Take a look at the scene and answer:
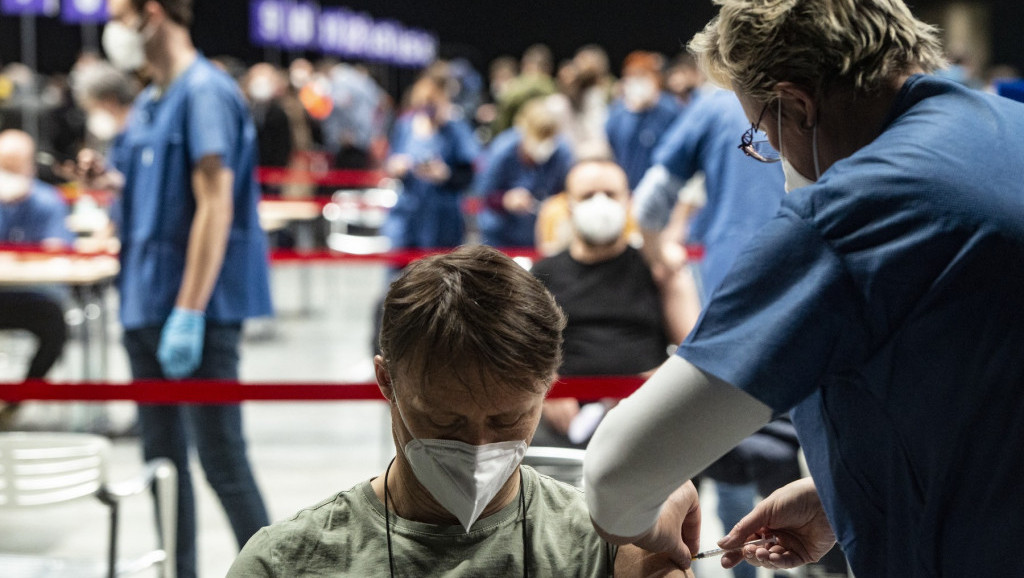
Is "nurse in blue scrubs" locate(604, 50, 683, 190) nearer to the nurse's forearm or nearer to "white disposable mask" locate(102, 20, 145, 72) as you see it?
"white disposable mask" locate(102, 20, 145, 72)

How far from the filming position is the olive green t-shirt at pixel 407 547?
4.63 ft

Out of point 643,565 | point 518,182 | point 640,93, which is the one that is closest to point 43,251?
point 518,182

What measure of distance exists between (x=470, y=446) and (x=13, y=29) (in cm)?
1557

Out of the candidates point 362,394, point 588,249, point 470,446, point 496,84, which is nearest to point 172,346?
point 362,394

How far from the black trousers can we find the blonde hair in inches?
179

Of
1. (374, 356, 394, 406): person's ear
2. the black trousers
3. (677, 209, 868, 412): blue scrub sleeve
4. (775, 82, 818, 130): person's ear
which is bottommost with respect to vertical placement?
the black trousers

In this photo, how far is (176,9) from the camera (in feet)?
10.4

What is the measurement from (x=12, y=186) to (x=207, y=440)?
315 centimetres

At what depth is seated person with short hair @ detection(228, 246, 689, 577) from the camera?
1357mm

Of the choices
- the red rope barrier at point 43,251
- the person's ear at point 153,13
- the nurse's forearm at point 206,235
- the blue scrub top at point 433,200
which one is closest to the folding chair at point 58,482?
the nurse's forearm at point 206,235

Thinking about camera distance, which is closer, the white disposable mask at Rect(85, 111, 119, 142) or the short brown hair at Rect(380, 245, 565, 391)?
the short brown hair at Rect(380, 245, 565, 391)

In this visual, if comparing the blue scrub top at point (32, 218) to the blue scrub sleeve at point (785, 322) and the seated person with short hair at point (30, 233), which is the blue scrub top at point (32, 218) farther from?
the blue scrub sleeve at point (785, 322)

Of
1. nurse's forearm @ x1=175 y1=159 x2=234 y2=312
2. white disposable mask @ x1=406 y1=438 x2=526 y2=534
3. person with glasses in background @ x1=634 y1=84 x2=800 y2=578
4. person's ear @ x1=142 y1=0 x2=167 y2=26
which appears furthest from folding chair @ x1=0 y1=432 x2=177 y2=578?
white disposable mask @ x1=406 y1=438 x2=526 y2=534

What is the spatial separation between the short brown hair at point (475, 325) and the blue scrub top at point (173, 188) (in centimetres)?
187
